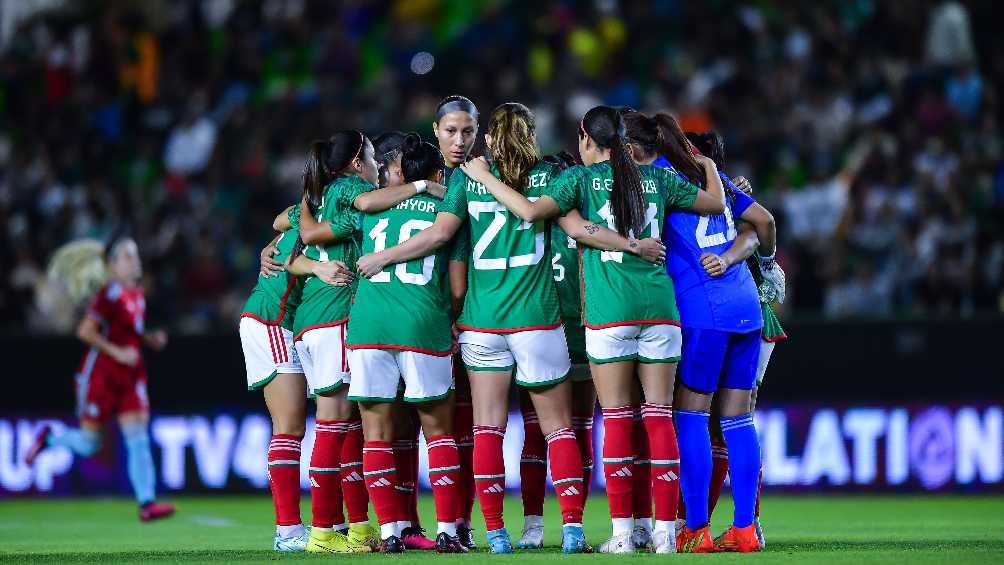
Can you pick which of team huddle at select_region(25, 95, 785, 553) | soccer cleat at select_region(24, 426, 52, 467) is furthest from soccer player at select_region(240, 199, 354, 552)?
soccer cleat at select_region(24, 426, 52, 467)

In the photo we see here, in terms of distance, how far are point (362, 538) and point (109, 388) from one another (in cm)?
459

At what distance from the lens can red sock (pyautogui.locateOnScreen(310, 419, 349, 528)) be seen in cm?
869

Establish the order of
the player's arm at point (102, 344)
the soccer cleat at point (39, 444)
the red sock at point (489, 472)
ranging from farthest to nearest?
1. the soccer cleat at point (39, 444)
2. the player's arm at point (102, 344)
3. the red sock at point (489, 472)

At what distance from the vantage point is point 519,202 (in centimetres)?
819

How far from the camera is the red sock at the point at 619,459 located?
812cm

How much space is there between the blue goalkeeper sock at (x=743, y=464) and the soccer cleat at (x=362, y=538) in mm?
1728

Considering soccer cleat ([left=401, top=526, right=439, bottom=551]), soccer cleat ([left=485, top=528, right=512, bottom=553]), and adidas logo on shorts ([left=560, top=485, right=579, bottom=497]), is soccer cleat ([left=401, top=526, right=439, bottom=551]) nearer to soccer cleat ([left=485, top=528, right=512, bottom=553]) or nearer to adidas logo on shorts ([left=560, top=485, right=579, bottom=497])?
soccer cleat ([left=485, top=528, right=512, bottom=553])

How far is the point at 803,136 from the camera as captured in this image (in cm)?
1708

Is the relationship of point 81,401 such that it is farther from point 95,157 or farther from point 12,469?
point 95,157

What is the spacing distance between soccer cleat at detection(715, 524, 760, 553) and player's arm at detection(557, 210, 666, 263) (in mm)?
1510

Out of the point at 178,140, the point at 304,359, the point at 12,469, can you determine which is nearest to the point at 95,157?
the point at 178,140

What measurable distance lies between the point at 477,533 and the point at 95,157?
10442 millimetres

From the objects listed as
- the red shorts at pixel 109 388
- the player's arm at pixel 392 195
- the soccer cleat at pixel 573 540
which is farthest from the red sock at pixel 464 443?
the red shorts at pixel 109 388

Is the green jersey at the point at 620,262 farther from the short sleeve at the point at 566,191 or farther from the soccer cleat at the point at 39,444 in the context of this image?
A: the soccer cleat at the point at 39,444
